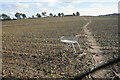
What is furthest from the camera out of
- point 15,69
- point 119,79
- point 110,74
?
point 15,69

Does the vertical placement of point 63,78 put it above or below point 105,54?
below

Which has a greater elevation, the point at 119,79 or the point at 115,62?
the point at 115,62

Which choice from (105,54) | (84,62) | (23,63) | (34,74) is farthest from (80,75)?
(23,63)

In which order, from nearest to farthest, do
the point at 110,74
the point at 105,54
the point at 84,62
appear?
the point at 110,74 < the point at 84,62 < the point at 105,54

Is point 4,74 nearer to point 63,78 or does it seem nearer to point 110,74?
point 63,78

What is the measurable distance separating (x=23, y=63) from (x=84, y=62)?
3.35 meters

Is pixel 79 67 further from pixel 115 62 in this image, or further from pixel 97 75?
Result: pixel 115 62

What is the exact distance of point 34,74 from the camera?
4.36 meters

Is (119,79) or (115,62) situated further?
(115,62)

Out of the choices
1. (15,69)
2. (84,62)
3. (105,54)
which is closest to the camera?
(15,69)

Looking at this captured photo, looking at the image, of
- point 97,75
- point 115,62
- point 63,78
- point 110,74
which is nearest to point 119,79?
point 110,74

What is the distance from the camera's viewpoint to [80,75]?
4.16 meters

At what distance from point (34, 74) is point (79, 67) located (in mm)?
2148

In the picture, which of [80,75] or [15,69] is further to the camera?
[15,69]
